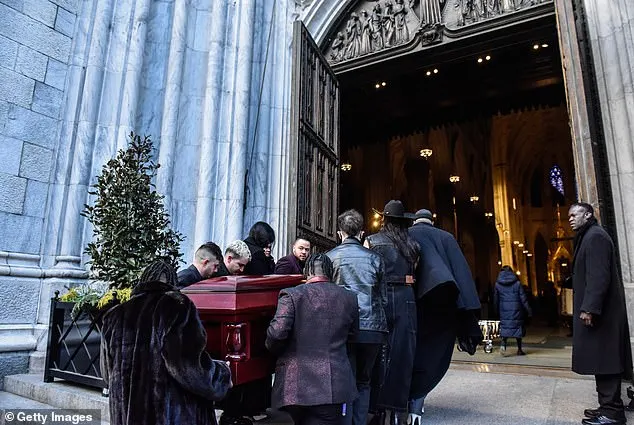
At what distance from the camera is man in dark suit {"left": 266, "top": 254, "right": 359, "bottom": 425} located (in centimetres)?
212

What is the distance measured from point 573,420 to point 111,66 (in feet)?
21.8

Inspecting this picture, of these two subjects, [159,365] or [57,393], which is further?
[57,393]

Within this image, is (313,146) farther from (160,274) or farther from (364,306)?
(160,274)

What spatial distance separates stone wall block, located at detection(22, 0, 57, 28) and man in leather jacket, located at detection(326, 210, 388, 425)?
5307mm

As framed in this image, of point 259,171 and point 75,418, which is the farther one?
point 259,171

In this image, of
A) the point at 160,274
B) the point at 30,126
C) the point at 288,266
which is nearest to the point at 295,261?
the point at 288,266

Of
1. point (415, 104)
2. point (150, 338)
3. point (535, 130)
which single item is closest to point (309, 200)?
point (150, 338)

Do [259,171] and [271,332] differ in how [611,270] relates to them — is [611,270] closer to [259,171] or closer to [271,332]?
[271,332]

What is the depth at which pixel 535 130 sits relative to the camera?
1049 inches

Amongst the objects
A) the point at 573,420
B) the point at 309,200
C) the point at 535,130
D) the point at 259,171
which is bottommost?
the point at 573,420

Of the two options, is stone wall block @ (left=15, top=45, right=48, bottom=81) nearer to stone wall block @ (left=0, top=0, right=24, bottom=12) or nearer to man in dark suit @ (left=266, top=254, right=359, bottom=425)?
stone wall block @ (left=0, top=0, right=24, bottom=12)

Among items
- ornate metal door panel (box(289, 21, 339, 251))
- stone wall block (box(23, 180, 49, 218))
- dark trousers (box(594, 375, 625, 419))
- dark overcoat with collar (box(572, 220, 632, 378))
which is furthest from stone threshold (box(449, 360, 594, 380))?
stone wall block (box(23, 180, 49, 218))

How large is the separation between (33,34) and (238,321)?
5.31m

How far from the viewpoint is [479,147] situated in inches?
922
